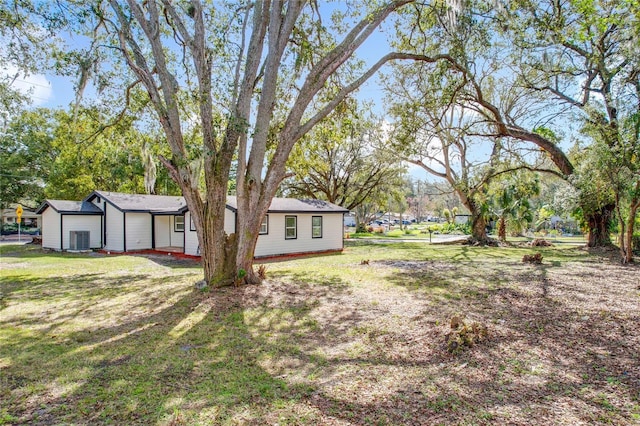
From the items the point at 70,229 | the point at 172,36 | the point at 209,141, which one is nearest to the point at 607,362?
the point at 209,141

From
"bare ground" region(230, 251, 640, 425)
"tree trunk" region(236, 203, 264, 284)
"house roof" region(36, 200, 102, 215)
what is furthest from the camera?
"house roof" region(36, 200, 102, 215)

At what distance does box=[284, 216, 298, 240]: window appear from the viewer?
15.8 m

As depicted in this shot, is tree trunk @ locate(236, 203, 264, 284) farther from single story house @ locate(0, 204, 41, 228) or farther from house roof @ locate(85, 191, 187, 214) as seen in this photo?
single story house @ locate(0, 204, 41, 228)

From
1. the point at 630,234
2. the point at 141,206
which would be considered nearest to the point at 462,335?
the point at 630,234

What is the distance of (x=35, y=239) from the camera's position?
69.8ft

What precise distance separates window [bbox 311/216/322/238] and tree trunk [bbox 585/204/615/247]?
11.9 m

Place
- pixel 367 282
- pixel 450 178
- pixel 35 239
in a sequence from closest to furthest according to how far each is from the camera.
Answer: pixel 367 282 → pixel 450 178 → pixel 35 239

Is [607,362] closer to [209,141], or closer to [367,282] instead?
[367,282]

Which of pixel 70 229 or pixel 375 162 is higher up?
pixel 375 162

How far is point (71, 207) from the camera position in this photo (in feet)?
56.5

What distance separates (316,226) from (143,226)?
855 cm

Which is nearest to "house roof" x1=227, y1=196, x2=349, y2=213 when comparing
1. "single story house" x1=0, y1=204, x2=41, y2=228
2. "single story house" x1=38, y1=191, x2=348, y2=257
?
"single story house" x1=38, y1=191, x2=348, y2=257

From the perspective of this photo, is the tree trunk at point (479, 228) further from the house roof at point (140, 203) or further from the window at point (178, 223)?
the window at point (178, 223)

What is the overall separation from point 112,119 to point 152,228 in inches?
390
